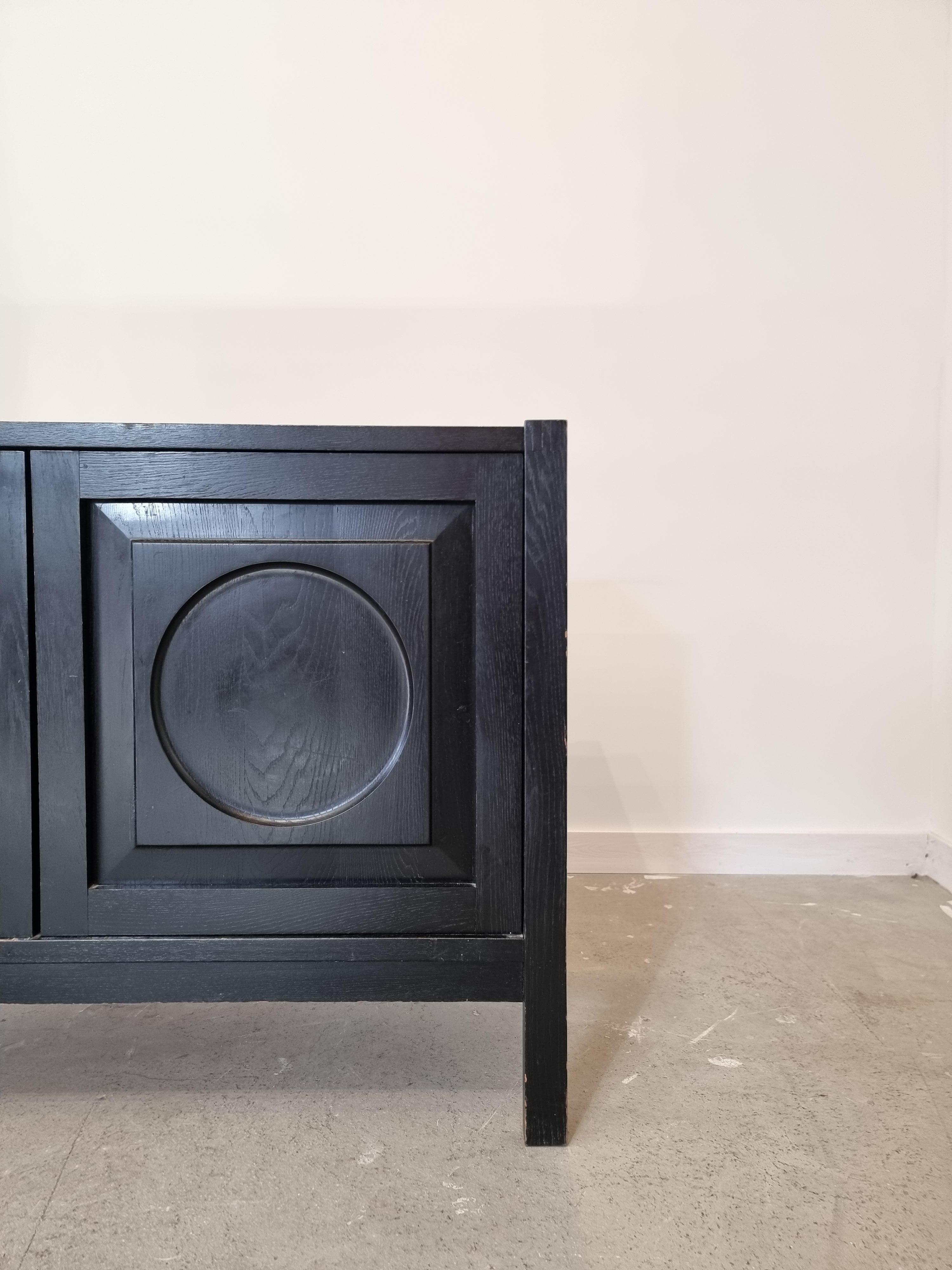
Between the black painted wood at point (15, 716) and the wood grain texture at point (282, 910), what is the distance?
7 centimetres

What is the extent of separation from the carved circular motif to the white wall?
909 millimetres

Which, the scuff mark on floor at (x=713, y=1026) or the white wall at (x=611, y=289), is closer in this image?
the scuff mark on floor at (x=713, y=1026)

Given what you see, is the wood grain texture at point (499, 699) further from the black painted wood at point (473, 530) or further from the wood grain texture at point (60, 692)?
the wood grain texture at point (60, 692)

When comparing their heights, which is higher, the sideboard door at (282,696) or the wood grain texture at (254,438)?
the wood grain texture at (254,438)

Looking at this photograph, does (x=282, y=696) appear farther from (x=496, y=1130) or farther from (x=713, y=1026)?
(x=713, y=1026)

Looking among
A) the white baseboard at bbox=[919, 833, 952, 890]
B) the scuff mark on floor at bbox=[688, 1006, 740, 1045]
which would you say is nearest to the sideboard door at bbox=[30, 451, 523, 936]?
the scuff mark on floor at bbox=[688, 1006, 740, 1045]

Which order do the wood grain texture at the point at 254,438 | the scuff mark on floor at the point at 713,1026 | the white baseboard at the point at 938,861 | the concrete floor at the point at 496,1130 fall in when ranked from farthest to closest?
the white baseboard at the point at 938,861
the scuff mark on floor at the point at 713,1026
the wood grain texture at the point at 254,438
the concrete floor at the point at 496,1130

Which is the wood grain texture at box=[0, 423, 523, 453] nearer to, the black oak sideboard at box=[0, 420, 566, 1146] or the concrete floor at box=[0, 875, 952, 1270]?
the black oak sideboard at box=[0, 420, 566, 1146]

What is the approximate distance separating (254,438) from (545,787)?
442 mm

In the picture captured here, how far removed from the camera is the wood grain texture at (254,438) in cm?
75

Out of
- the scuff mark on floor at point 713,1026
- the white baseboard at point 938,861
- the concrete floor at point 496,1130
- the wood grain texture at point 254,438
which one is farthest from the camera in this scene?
the white baseboard at point 938,861

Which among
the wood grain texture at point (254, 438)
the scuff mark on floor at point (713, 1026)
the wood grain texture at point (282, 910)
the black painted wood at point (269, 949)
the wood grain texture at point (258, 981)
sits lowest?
the scuff mark on floor at point (713, 1026)

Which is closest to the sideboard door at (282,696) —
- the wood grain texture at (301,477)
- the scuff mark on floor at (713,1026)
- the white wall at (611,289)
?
the wood grain texture at (301,477)

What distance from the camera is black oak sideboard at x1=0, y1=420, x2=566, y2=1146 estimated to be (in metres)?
0.76
